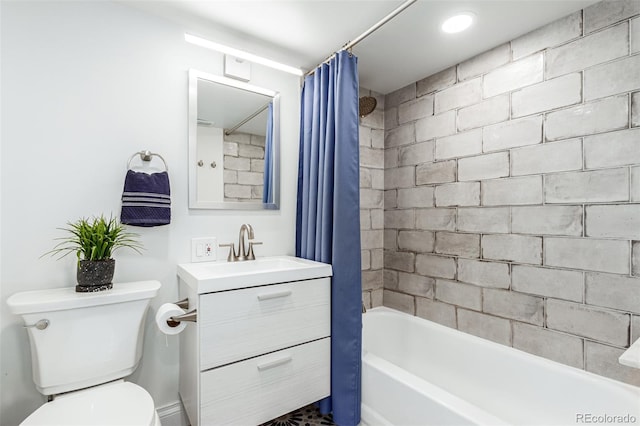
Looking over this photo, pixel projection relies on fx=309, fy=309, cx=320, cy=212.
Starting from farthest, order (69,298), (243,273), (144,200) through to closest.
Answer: (144,200)
(243,273)
(69,298)

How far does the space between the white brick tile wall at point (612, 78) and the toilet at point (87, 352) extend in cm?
244

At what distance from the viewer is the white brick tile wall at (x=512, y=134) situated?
5.96 ft

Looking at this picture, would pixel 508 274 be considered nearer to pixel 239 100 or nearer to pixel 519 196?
pixel 519 196

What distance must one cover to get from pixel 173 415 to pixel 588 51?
3016mm

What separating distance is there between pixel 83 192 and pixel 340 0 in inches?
63.7

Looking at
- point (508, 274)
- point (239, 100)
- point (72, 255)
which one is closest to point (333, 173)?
point (239, 100)

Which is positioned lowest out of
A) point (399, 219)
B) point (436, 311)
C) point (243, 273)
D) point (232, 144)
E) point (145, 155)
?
point (436, 311)

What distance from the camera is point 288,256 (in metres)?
2.18

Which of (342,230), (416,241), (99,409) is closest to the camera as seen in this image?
(99,409)

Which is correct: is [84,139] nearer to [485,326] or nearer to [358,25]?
[358,25]

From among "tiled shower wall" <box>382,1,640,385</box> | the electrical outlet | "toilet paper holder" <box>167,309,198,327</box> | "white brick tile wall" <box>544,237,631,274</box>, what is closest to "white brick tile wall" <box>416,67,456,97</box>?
"tiled shower wall" <box>382,1,640,385</box>

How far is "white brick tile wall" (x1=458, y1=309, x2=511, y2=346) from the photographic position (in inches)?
76.3

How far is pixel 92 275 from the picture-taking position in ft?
4.47

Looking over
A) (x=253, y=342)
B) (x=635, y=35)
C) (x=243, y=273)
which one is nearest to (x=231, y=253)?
(x=243, y=273)
